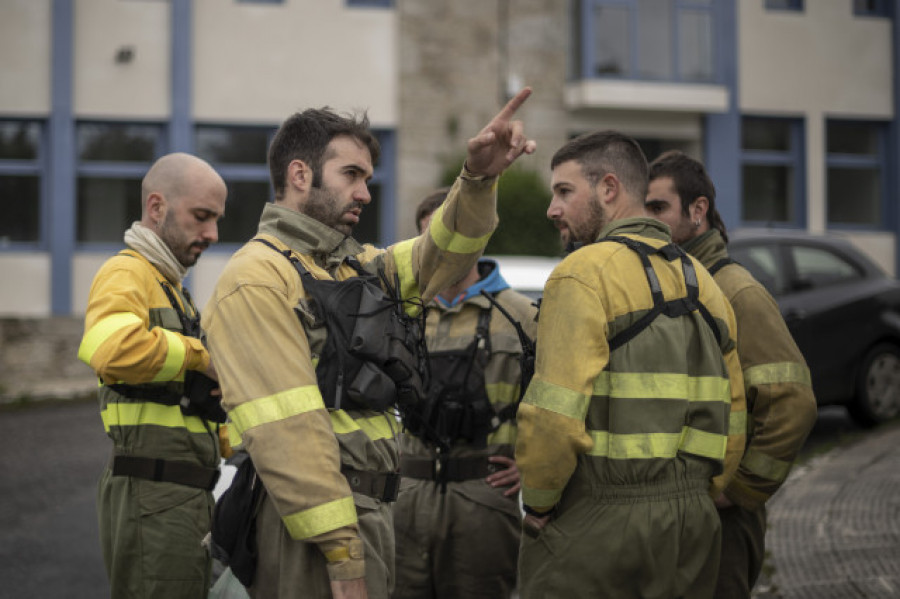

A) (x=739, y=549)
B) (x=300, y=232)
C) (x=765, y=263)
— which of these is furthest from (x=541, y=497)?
(x=765, y=263)

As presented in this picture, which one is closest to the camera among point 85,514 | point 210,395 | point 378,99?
point 210,395

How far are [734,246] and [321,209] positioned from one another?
6.84m

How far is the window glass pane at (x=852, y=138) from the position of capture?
19906 millimetres

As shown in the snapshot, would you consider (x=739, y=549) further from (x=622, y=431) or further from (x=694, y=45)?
(x=694, y=45)

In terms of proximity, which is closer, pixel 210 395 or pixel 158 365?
pixel 158 365

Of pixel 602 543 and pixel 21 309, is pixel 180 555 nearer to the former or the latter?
pixel 602 543

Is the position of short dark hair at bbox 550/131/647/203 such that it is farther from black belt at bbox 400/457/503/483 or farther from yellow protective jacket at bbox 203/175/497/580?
black belt at bbox 400/457/503/483

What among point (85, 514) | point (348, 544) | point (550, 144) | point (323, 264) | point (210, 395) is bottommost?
point (85, 514)

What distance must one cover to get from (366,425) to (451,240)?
686 mm

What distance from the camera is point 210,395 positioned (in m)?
3.78

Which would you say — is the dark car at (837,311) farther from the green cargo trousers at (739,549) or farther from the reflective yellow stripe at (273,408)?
the reflective yellow stripe at (273,408)

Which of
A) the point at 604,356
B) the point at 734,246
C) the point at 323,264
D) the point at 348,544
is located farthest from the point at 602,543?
the point at 734,246

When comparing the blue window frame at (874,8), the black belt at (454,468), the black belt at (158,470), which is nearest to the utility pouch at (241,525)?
the black belt at (158,470)

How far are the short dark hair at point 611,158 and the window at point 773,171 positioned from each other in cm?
1685
